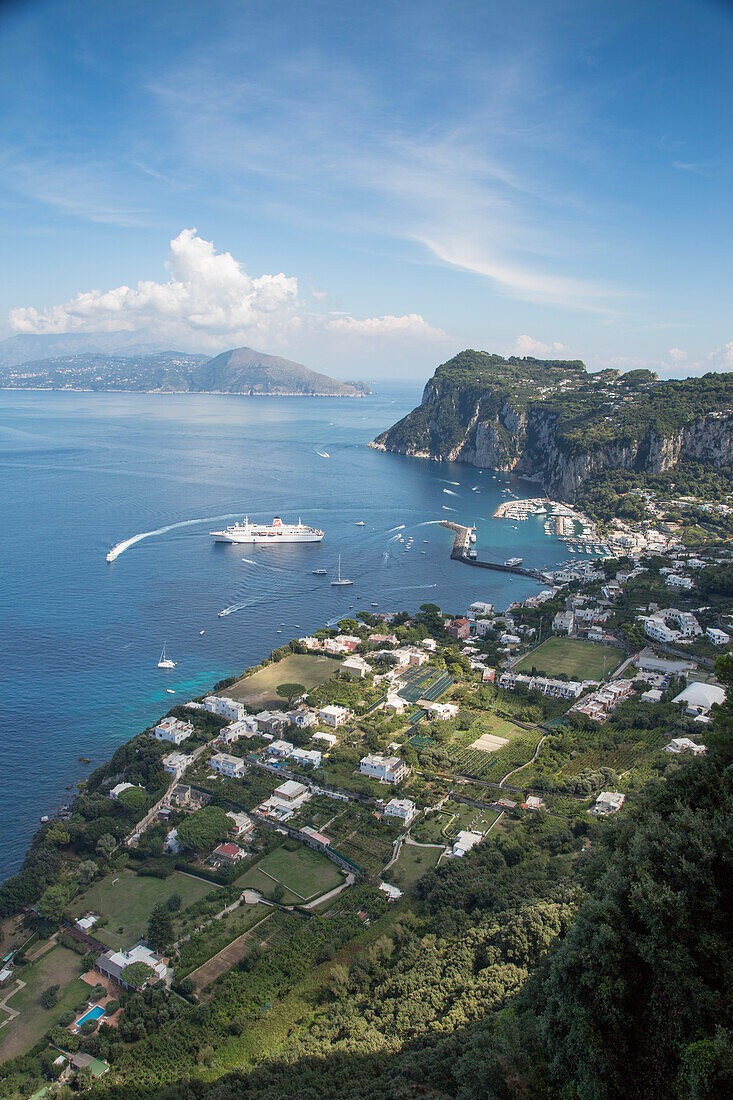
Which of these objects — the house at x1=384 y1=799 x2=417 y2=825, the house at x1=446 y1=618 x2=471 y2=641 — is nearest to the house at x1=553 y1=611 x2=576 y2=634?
the house at x1=446 y1=618 x2=471 y2=641

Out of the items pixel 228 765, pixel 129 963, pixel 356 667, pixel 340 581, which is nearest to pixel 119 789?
pixel 228 765

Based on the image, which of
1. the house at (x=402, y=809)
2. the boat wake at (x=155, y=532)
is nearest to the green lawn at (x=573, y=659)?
the house at (x=402, y=809)

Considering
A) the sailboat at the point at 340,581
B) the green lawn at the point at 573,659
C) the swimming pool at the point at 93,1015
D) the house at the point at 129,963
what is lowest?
the swimming pool at the point at 93,1015

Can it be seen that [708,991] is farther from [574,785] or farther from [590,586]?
[590,586]

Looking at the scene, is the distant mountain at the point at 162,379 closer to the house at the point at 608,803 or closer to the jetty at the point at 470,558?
the jetty at the point at 470,558

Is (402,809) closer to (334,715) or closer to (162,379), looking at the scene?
(334,715)

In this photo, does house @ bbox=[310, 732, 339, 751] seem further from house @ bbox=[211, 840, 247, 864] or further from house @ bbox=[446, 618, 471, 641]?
house @ bbox=[446, 618, 471, 641]
